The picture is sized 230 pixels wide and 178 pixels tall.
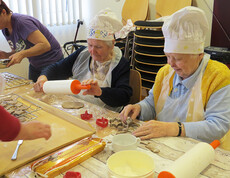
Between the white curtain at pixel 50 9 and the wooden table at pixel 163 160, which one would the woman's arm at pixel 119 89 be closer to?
the wooden table at pixel 163 160

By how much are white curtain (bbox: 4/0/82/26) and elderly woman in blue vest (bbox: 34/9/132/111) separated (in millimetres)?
2221

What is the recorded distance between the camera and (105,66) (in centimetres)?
173

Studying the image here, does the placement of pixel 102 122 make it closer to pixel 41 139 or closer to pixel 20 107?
pixel 41 139

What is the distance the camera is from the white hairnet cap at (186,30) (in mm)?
1104

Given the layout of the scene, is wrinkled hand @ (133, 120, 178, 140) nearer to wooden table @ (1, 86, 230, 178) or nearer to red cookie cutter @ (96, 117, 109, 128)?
wooden table @ (1, 86, 230, 178)

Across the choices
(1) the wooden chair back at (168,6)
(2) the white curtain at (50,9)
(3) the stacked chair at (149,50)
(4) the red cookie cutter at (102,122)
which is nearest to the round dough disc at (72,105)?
(4) the red cookie cutter at (102,122)

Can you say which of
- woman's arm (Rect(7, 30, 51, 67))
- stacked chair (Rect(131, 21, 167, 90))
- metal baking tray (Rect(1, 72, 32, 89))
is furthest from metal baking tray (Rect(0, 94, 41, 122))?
stacked chair (Rect(131, 21, 167, 90))

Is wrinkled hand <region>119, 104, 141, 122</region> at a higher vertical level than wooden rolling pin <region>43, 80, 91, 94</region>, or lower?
lower

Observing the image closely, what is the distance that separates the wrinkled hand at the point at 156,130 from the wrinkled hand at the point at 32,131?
414 mm

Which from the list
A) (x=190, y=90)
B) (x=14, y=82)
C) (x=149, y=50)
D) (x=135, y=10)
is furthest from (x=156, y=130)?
(x=135, y=10)

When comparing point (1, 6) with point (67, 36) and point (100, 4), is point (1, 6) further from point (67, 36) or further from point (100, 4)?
point (100, 4)

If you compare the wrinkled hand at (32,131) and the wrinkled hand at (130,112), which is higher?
the wrinkled hand at (32,131)

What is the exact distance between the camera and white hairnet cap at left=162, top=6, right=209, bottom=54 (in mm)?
1104

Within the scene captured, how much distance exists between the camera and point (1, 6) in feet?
6.51
